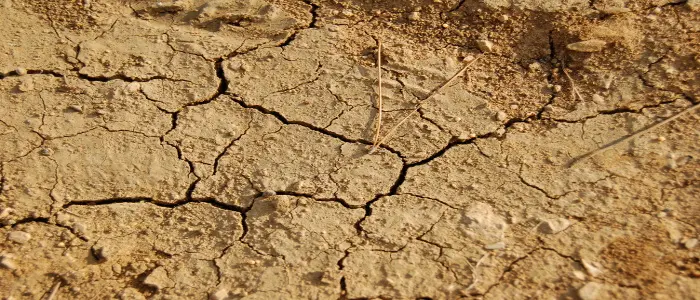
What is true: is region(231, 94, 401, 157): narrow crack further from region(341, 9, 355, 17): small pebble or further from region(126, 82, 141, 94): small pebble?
region(341, 9, 355, 17): small pebble

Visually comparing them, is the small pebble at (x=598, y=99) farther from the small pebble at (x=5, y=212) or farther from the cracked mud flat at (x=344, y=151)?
the small pebble at (x=5, y=212)

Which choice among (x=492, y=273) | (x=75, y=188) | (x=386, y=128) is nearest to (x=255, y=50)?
(x=386, y=128)

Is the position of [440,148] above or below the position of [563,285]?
above

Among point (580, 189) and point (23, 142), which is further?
point (23, 142)

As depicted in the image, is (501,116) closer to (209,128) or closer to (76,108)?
(209,128)

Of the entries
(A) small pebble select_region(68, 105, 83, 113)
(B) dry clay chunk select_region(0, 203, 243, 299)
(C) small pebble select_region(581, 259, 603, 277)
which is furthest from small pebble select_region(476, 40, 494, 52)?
(A) small pebble select_region(68, 105, 83, 113)

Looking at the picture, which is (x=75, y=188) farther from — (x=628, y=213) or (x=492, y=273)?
(x=628, y=213)

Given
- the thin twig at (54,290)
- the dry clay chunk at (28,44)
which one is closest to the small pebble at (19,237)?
the thin twig at (54,290)
